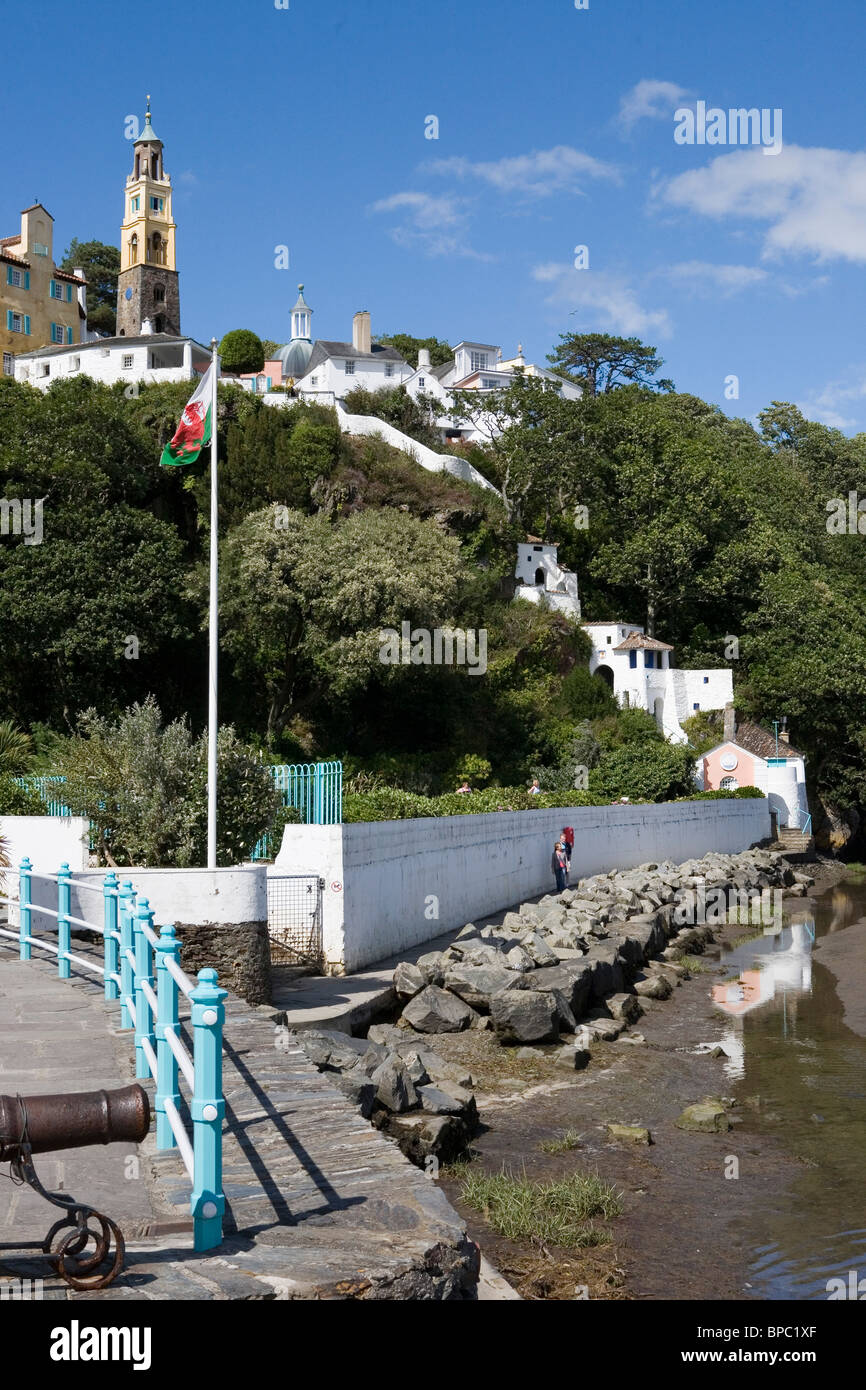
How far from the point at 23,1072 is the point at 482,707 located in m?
38.9

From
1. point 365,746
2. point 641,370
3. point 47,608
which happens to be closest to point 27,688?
point 47,608

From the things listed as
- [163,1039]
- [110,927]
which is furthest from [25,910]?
[163,1039]

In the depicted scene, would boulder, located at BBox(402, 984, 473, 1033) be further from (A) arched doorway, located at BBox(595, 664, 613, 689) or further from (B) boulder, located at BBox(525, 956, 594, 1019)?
(A) arched doorway, located at BBox(595, 664, 613, 689)

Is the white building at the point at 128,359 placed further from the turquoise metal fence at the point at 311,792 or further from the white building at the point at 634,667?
the turquoise metal fence at the point at 311,792

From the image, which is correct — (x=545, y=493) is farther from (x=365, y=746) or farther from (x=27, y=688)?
(x=27, y=688)

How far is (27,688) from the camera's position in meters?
39.4

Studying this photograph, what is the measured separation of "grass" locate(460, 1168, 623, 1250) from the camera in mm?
9062

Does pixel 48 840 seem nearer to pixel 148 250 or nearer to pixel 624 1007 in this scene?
pixel 624 1007

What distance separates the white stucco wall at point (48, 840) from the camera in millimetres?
16625

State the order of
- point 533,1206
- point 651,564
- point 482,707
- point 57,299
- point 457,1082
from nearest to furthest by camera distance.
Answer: point 533,1206 < point 457,1082 < point 482,707 < point 651,564 < point 57,299

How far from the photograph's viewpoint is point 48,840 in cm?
1748

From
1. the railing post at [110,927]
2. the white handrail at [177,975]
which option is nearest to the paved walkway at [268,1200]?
the white handrail at [177,975]

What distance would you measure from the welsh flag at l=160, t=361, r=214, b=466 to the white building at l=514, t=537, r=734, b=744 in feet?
128

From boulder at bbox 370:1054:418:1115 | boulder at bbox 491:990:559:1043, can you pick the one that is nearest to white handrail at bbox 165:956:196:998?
boulder at bbox 370:1054:418:1115
